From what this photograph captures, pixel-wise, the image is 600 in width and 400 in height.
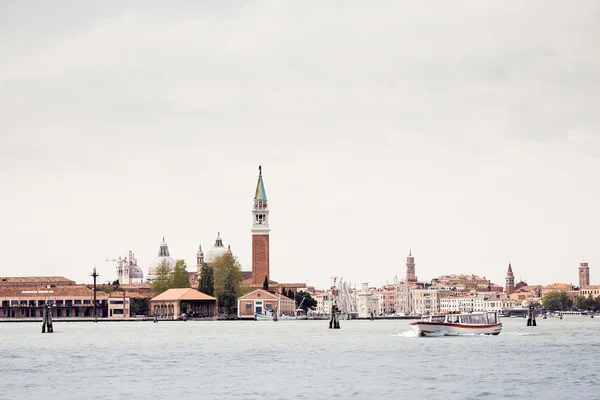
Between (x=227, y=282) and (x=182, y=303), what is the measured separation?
27.7 feet

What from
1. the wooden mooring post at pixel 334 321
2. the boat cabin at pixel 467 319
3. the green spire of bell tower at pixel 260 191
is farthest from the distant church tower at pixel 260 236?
the boat cabin at pixel 467 319

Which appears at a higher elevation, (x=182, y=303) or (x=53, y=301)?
(x=53, y=301)

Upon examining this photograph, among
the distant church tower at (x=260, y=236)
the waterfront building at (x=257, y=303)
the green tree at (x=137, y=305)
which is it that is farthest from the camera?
the distant church tower at (x=260, y=236)

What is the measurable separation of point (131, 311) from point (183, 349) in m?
102

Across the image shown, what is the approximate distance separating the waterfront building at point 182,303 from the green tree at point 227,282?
1623 mm

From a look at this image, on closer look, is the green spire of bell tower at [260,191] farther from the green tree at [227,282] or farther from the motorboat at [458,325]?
the motorboat at [458,325]

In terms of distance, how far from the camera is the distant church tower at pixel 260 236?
182125 mm

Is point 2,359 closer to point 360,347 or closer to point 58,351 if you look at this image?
point 58,351

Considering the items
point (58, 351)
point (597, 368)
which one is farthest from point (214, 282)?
point (597, 368)

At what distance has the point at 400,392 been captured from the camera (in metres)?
40.9

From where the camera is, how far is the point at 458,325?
82438 millimetres

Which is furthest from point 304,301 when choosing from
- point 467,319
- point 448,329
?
point 448,329

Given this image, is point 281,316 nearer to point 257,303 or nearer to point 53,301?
point 257,303

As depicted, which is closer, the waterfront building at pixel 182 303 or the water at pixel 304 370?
the water at pixel 304 370
